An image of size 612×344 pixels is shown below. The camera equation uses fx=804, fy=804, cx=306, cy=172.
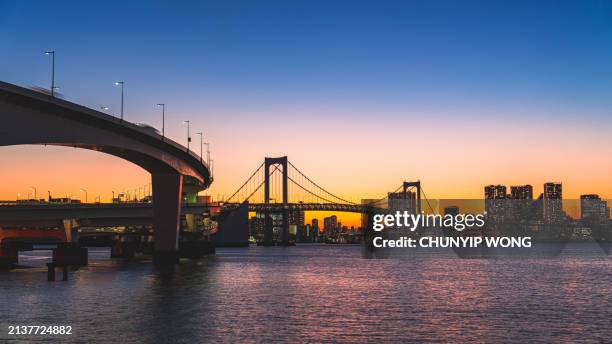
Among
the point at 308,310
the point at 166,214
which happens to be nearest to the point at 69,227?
the point at 166,214

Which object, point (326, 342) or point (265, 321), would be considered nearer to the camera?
point (326, 342)

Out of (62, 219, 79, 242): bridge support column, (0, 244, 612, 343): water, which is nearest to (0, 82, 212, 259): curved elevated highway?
(0, 244, 612, 343): water

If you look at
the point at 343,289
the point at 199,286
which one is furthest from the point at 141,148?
the point at 343,289

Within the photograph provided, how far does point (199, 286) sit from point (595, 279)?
147 feet

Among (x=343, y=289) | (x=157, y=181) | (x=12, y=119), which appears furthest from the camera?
(x=157, y=181)

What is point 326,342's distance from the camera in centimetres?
3506

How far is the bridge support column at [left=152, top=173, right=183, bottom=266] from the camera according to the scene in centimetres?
9000

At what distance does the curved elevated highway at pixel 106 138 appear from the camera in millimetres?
50531

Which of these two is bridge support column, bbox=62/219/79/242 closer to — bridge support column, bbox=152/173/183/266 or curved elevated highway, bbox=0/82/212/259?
curved elevated highway, bbox=0/82/212/259

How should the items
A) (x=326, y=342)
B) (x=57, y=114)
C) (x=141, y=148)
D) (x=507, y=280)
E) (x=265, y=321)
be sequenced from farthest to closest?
(x=507, y=280)
(x=141, y=148)
(x=57, y=114)
(x=265, y=321)
(x=326, y=342)

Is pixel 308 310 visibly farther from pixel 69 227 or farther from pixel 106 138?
pixel 69 227

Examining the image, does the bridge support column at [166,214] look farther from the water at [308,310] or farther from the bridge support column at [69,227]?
the bridge support column at [69,227]

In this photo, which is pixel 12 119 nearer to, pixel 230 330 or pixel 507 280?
pixel 230 330

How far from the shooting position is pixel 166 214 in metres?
92.7
